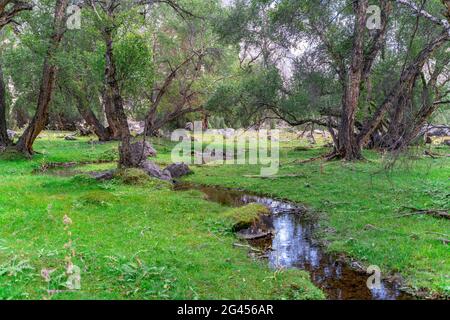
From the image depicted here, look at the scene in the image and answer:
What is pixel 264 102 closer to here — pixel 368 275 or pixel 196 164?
pixel 196 164

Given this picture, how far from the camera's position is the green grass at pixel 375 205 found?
952cm

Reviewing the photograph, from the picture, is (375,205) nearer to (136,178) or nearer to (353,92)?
(136,178)

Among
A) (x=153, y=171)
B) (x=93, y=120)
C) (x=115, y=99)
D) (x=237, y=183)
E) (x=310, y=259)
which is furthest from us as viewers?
(x=93, y=120)

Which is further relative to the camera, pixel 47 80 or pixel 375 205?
pixel 47 80

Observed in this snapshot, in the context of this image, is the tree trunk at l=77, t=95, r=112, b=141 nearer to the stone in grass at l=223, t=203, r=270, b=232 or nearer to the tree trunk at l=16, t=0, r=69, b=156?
the tree trunk at l=16, t=0, r=69, b=156

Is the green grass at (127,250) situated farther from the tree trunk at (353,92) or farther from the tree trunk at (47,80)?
the tree trunk at (353,92)

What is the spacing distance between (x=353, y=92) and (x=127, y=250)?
18674 mm

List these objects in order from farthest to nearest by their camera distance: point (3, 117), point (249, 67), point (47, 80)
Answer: point (249, 67)
point (3, 117)
point (47, 80)

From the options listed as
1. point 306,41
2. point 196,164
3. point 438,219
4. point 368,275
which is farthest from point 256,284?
point 306,41

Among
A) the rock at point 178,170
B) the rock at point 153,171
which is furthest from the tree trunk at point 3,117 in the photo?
the rock at point 153,171

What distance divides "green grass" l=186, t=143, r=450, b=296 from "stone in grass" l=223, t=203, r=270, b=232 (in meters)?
1.92

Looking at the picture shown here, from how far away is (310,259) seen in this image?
411 inches

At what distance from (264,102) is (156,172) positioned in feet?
38.0

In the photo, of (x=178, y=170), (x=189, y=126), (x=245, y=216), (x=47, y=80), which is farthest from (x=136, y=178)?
(x=189, y=126)
